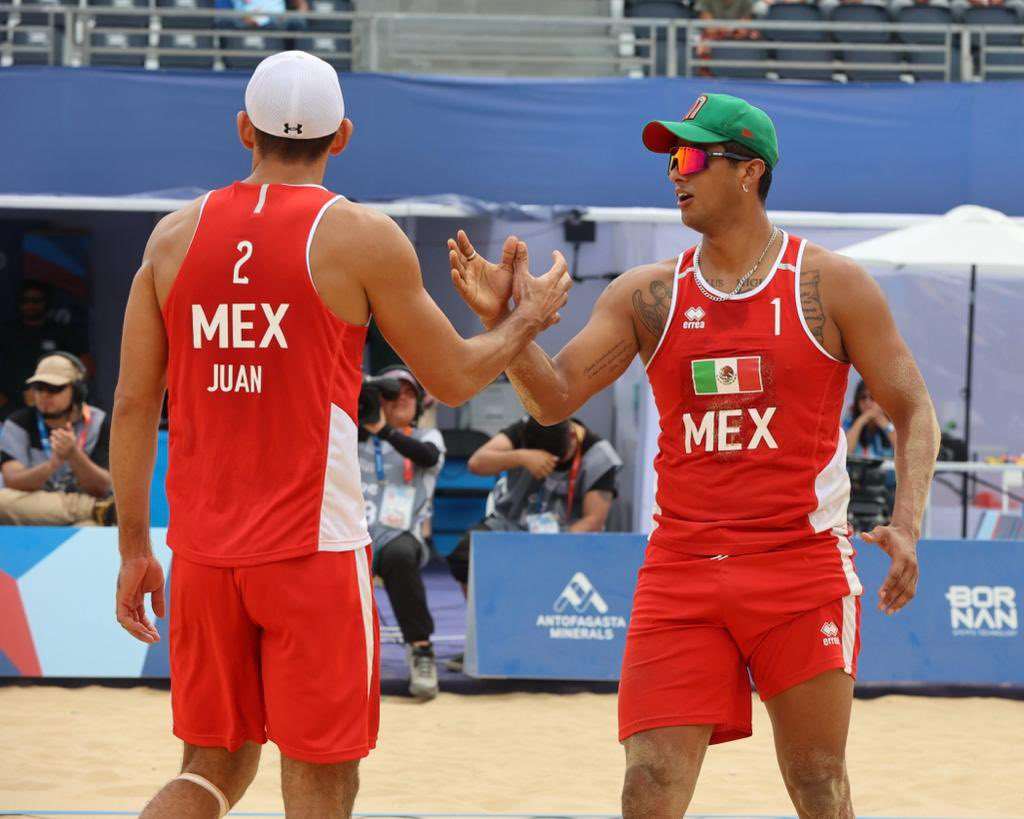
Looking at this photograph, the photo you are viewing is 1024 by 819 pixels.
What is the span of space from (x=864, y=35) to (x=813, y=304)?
11.5 metres

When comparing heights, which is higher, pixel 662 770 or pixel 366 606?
pixel 366 606

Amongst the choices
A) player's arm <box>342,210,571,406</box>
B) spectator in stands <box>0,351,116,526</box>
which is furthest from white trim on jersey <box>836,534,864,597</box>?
spectator in stands <box>0,351,116,526</box>

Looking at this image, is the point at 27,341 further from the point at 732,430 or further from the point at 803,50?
the point at 732,430

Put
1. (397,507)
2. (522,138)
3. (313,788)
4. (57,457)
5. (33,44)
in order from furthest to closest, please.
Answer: (33,44)
(522,138)
(57,457)
(397,507)
(313,788)

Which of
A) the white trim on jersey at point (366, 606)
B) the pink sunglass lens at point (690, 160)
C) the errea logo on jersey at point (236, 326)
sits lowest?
the white trim on jersey at point (366, 606)

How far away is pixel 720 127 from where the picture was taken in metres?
3.54

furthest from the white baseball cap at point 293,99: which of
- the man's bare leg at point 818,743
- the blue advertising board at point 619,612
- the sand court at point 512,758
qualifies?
the blue advertising board at point 619,612

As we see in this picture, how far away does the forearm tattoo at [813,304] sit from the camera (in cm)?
344

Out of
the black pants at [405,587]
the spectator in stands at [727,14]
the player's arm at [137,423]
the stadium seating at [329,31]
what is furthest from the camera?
the spectator in stands at [727,14]

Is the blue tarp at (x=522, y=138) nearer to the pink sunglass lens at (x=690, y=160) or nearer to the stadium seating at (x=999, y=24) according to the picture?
the stadium seating at (x=999, y=24)

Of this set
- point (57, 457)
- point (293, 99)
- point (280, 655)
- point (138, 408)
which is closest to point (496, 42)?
point (57, 457)

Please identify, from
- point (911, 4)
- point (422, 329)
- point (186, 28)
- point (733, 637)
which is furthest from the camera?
point (911, 4)

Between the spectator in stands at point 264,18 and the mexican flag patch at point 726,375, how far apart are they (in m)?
10.1

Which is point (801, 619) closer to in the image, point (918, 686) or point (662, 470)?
point (662, 470)
